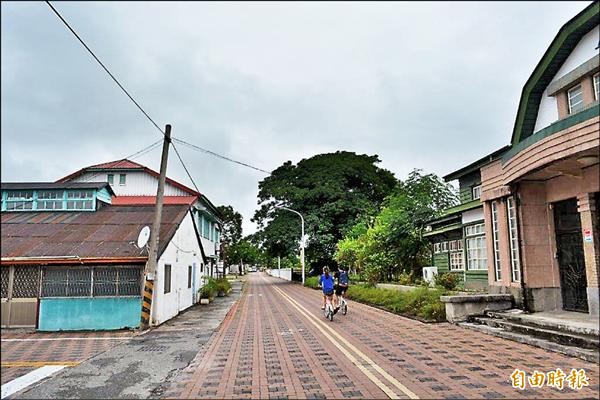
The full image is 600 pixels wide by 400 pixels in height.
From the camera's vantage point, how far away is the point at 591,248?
1020cm

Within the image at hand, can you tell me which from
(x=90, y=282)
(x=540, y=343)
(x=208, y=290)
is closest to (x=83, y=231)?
(x=90, y=282)

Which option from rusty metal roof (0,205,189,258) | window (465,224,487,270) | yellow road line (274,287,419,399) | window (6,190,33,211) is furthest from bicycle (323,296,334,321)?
window (6,190,33,211)

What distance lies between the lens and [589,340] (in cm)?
810

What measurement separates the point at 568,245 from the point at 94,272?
13723 mm

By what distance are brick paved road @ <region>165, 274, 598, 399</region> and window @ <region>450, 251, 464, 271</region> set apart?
915cm

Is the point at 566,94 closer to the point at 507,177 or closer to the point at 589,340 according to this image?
the point at 507,177

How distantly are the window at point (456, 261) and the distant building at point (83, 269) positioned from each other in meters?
12.7

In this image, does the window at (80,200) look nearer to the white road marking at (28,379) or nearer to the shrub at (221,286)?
Result: the shrub at (221,286)

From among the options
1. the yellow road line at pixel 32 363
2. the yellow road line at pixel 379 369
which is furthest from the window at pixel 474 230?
the yellow road line at pixel 32 363

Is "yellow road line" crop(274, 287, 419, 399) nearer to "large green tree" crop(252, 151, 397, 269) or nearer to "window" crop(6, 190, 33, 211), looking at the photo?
"window" crop(6, 190, 33, 211)

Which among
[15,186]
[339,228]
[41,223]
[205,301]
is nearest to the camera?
[41,223]

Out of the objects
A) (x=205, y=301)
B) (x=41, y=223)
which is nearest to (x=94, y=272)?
(x=41, y=223)

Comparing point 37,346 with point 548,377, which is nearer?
point 548,377

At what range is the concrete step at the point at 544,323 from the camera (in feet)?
27.7
